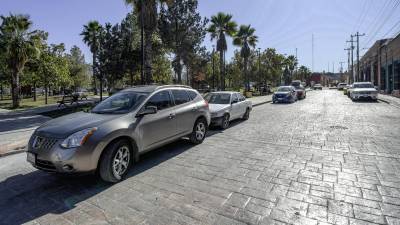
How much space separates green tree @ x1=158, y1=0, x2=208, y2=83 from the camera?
1136 inches

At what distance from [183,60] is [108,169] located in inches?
1181

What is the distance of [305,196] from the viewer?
A: 4145mm

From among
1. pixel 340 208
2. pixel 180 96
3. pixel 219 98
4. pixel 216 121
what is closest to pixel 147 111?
pixel 180 96

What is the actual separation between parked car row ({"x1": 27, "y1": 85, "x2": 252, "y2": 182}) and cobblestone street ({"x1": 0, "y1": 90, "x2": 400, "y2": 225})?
461mm

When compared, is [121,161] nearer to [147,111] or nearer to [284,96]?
[147,111]

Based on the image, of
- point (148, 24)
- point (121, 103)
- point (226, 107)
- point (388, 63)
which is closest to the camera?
point (121, 103)

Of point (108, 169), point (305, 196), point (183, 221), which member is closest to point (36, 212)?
point (108, 169)

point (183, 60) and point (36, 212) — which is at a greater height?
point (183, 60)

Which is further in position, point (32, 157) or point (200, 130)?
point (200, 130)

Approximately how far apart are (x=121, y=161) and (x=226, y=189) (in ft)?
6.70

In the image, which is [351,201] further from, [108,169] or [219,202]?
[108,169]

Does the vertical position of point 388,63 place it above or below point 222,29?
below

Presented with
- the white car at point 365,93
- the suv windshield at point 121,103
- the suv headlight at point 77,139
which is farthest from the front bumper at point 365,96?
the suv headlight at point 77,139

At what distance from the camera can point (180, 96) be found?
7004 mm
